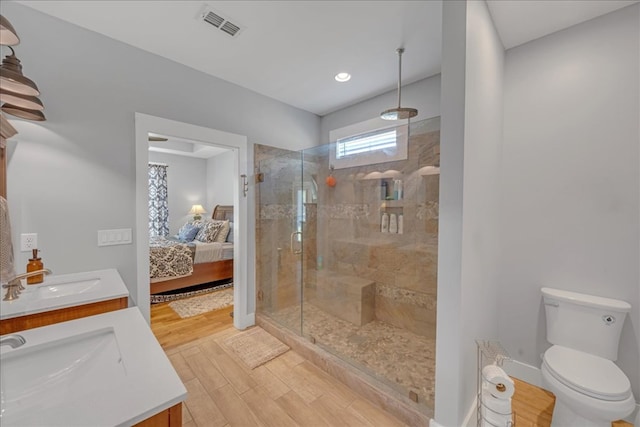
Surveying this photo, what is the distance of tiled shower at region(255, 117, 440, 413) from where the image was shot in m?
2.45

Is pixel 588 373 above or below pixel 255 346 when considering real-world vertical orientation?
above

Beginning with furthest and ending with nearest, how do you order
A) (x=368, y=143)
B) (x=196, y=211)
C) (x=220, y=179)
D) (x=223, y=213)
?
(x=196, y=211) → (x=220, y=179) → (x=223, y=213) → (x=368, y=143)

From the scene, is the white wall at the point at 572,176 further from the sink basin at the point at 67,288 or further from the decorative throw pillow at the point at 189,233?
the decorative throw pillow at the point at 189,233

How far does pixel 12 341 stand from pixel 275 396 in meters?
1.48

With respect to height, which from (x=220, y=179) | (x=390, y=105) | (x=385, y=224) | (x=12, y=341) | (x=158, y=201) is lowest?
(x=12, y=341)

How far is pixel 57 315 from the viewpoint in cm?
124

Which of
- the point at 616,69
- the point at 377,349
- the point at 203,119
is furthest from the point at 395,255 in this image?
the point at 203,119

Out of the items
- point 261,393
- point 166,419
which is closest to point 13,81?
point 166,419

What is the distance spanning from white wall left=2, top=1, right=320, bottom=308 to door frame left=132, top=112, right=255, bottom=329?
0.19ft

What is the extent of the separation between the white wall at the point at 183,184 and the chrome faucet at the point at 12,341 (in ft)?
18.7

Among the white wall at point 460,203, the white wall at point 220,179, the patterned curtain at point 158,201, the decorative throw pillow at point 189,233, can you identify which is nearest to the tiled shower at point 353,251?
the white wall at point 460,203

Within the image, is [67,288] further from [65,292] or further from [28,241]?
[28,241]

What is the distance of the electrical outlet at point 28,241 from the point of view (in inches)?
64.8

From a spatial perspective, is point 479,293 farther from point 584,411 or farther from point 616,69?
point 616,69
